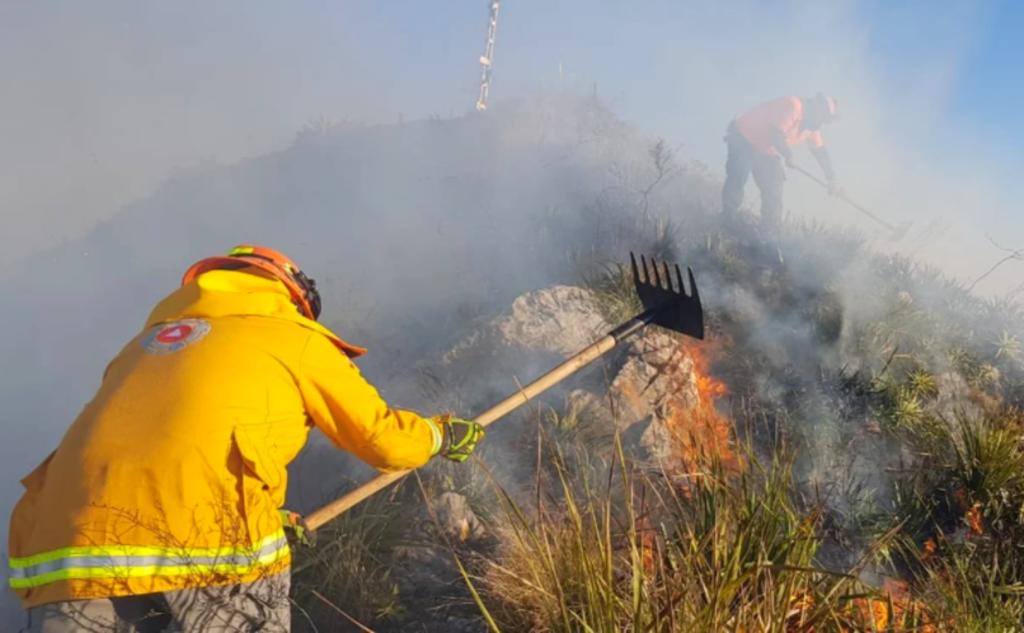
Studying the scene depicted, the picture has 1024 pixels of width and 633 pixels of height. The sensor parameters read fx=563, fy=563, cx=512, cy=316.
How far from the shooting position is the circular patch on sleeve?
189 centimetres

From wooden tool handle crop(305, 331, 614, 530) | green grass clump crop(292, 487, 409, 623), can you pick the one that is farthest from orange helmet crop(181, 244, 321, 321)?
green grass clump crop(292, 487, 409, 623)

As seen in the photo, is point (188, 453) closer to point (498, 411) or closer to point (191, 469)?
point (191, 469)

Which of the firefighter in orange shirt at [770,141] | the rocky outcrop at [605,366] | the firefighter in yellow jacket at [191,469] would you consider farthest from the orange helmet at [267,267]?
the firefighter in orange shirt at [770,141]

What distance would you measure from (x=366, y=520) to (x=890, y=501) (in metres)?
3.58

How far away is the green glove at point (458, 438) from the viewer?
2.62 meters

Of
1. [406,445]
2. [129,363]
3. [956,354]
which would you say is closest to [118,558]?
[129,363]

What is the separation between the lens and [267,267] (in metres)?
2.33

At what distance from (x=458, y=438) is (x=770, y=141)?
7.25m

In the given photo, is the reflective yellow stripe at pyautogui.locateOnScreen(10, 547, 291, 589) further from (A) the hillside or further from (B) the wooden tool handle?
(B) the wooden tool handle

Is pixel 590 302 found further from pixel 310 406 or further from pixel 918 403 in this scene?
pixel 310 406

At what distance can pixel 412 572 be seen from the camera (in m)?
3.01

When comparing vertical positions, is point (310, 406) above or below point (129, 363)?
below

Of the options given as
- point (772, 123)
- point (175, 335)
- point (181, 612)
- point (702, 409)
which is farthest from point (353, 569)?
point (772, 123)

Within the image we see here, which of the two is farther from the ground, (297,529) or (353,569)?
(297,529)
